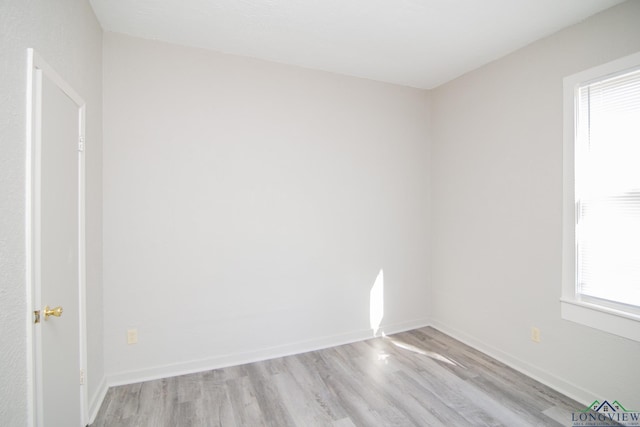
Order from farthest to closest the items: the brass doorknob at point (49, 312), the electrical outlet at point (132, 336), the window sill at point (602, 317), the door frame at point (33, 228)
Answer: the electrical outlet at point (132, 336), the window sill at point (602, 317), the brass doorknob at point (49, 312), the door frame at point (33, 228)

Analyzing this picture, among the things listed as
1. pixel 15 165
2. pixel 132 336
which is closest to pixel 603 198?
pixel 15 165

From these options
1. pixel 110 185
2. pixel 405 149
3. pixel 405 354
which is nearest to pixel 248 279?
pixel 110 185

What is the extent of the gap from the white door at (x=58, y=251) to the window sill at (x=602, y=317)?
323 centimetres

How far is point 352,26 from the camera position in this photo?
2.33 meters

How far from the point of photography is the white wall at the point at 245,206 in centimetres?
246

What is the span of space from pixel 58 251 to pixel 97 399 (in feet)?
4.18

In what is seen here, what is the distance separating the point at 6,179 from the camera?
1.11 metres

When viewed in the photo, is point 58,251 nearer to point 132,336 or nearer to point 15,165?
point 15,165

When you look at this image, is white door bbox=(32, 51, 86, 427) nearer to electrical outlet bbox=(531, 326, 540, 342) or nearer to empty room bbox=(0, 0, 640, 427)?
empty room bbox=(0, 0, 640, 427)

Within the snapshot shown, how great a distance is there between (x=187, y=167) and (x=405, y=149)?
2.34m

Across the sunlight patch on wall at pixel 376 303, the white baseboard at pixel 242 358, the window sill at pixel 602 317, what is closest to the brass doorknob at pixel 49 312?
the white baseboard at pixel 242 358

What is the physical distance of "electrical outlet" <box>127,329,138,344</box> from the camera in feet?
8.04

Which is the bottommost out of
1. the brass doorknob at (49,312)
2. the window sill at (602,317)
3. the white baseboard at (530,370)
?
the white baseboard at (530,370)

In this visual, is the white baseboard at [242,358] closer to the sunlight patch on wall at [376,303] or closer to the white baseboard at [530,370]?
the sunlight patch on wall at [376,303]
